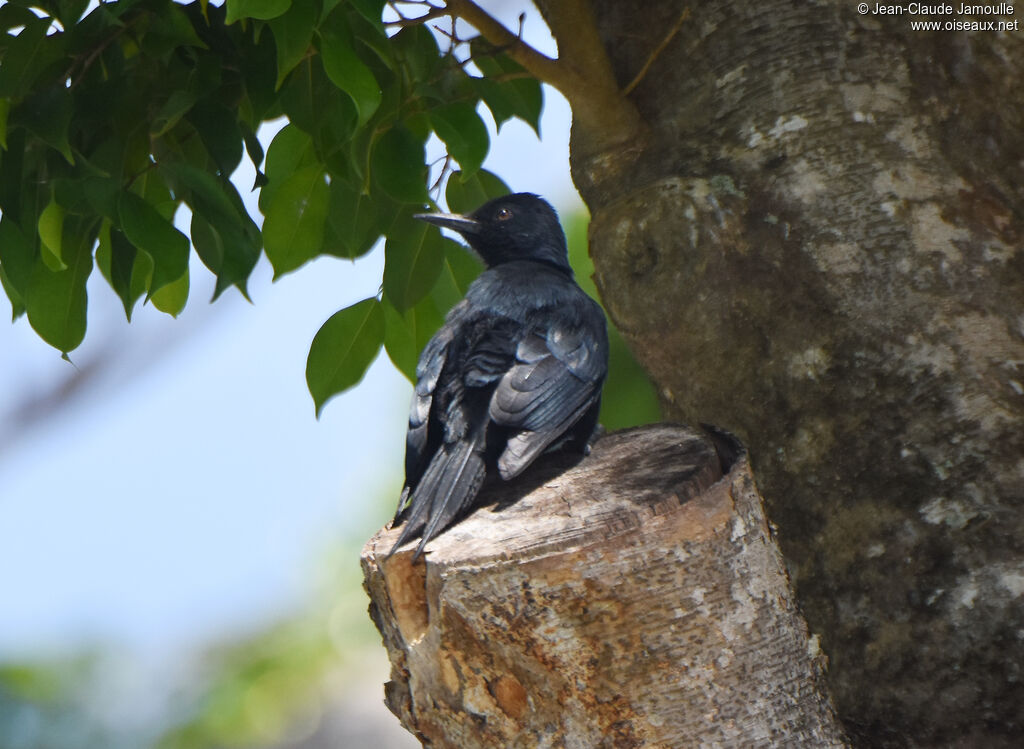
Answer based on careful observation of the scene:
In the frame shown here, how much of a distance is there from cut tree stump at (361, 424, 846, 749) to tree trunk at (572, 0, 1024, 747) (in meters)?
0.40

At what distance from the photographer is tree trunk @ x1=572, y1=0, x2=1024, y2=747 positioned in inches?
81.8

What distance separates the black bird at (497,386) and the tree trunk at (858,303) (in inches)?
7.5

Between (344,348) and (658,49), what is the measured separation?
1.14m

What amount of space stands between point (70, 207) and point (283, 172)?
0.63m

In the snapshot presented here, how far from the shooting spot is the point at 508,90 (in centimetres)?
308

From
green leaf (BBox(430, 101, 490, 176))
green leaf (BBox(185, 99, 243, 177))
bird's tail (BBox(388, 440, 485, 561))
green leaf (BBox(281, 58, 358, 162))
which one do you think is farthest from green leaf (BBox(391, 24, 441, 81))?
bird's tail (BBox(388, 440, 485, 561))

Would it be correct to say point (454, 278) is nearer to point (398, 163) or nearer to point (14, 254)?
point (398, 163)

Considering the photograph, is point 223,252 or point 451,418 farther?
point 223,252

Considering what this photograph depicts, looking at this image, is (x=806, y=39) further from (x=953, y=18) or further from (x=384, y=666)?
(x=384, y=666)

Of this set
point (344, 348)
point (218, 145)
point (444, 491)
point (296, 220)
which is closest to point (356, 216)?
point (296, 220)

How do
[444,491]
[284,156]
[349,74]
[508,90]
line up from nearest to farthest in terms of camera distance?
[444,491]
[349,74]
[284,156]
[508,90]

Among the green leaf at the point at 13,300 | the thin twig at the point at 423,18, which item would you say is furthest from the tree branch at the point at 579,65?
the green leaf at the point at 13,300

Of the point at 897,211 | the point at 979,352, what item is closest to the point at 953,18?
the point at 897,211

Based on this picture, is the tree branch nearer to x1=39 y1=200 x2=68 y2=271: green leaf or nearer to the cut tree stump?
x1=39 y1=200 x2=68 y2=271: green leaf
